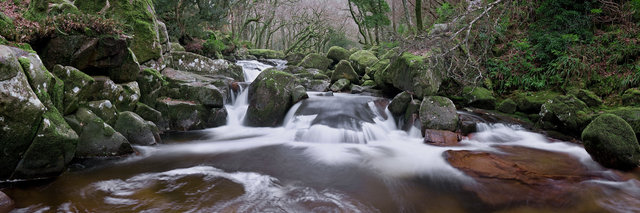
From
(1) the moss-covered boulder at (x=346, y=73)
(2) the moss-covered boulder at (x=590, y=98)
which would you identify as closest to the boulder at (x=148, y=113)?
(1) the moss-covered boulder at (x=346, y=73)

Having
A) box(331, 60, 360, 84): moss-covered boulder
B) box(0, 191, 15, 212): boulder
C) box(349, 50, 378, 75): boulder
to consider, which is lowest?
box(0, 191, 15, 212): boulder

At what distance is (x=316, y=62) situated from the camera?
16875 mm

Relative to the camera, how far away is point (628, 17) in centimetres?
836

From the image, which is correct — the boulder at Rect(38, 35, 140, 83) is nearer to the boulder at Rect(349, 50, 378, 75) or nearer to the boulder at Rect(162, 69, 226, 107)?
the boulder at Rect(162, 69, 226, 107)

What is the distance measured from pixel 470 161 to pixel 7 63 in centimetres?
684

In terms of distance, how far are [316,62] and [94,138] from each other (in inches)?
510

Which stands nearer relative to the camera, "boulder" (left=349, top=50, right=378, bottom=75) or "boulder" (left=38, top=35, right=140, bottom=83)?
"boulder" (left=38, top=35, right=140, bottom=83)

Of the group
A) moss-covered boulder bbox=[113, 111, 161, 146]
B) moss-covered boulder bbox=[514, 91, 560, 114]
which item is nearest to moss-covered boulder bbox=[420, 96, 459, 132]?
moss-covered boulder bbox=[514, 91, 560, 114]

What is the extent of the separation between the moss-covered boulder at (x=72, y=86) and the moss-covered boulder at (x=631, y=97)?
11.9 meters

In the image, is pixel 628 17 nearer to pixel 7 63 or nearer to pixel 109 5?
pixel 7 63

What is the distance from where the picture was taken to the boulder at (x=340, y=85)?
12523 mm

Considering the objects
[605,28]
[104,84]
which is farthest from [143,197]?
[605,28]

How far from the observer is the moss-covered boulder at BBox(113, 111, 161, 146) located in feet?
18.7

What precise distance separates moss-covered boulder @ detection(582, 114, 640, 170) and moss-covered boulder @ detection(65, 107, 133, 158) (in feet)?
26.5
